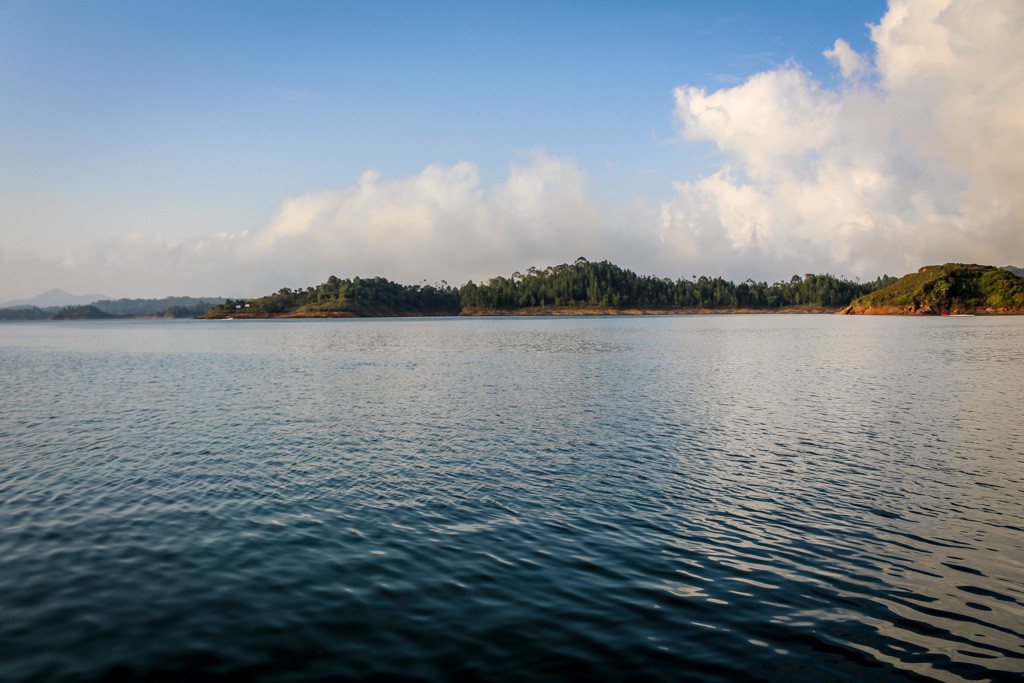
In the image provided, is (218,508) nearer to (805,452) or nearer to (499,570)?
(499,570)

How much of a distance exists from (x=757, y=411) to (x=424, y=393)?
23252 millimetres

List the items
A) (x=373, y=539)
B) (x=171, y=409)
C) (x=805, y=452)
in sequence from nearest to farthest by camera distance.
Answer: (x=373, y=539), (x=805, y=452), (x=171, y=409)

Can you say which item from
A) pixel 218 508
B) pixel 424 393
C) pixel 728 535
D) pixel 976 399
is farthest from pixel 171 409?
pixel 976 399

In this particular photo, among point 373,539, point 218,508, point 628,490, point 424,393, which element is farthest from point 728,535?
Answer: point 424,393

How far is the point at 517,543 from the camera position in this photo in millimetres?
14906

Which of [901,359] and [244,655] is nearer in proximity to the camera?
[244,655]

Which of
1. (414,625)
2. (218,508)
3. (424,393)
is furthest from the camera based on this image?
(424,393)

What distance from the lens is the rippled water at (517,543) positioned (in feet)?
33.3

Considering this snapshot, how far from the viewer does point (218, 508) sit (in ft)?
58.9

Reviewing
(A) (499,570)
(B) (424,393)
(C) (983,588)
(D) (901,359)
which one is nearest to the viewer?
(C) (983,588)

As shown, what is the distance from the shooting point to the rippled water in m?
10.1

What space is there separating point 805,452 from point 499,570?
16979mm

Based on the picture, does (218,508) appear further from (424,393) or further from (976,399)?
(976,399)

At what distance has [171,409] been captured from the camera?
121ft
